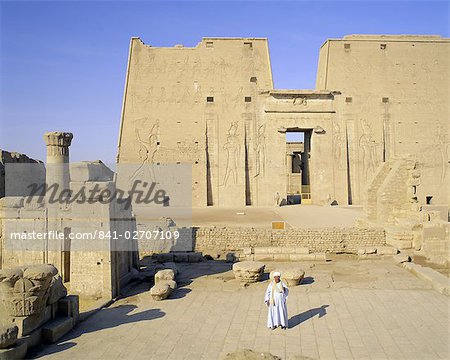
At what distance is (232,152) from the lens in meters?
22.5

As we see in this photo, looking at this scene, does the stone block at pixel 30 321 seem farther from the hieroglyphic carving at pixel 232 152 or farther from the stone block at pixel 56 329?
the hieroglyphic carving at pixel 232 152

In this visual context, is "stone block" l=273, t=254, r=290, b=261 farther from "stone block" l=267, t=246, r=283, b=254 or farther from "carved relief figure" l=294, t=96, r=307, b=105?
"carved relief figure" l=294, t=96, r=307, b=105

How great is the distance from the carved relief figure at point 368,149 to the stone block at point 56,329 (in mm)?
19510

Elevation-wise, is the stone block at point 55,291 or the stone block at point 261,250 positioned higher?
the stone block at point 55,291

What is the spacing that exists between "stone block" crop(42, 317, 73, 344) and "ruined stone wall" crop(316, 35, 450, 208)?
19.1 m

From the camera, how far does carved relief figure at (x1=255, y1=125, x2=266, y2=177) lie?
22.5 meters

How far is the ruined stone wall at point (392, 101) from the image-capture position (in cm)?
2311

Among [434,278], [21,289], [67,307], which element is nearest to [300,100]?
[434,278]

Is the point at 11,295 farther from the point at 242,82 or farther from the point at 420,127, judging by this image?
the point at 420,127

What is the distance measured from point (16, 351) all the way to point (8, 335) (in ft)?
1.01

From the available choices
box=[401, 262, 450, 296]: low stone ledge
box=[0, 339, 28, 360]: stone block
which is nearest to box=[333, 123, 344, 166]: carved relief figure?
box=[401, 262, 450, 296]: low stone ledge

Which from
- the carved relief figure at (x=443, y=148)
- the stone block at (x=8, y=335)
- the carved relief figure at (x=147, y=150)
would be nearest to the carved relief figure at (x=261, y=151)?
the carved relief figure at (x=147, y=150)

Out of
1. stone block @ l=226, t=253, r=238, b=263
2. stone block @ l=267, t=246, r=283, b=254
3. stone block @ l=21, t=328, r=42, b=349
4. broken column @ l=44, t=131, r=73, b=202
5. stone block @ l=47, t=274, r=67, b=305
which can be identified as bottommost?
stone block @ l=21, t=328, r=42, b=349

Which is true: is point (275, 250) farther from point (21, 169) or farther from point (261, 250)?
point (21, 169)
